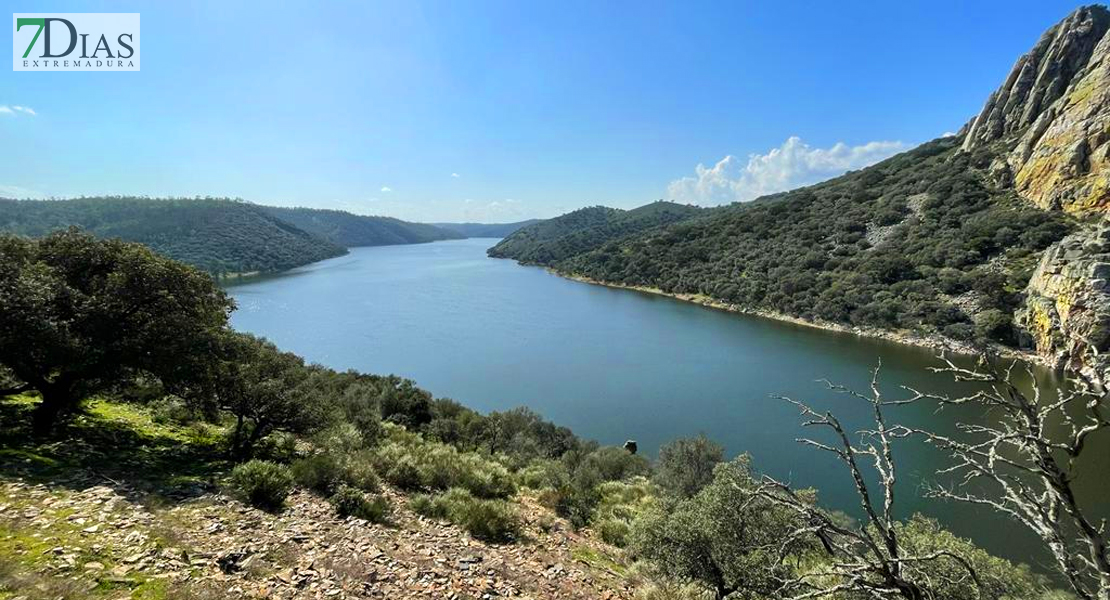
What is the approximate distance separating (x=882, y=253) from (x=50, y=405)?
76.9 metres

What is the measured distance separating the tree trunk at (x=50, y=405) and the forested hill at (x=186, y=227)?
110961mm

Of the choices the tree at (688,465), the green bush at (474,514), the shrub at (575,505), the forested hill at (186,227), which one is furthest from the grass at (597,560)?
the forested hill at (186,227)

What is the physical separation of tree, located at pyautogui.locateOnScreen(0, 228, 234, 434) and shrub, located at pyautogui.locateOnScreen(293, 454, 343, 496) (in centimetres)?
355

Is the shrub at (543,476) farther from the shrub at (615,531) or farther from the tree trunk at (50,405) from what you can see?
the tree trunk at (50,405)

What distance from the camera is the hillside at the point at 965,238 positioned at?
140ft

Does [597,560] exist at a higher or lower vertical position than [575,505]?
higher

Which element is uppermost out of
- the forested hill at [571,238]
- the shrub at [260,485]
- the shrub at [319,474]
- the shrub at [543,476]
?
the forested hill at [571,238]

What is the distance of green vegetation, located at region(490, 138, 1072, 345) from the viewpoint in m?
49.1

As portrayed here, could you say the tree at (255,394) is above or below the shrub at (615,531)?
above

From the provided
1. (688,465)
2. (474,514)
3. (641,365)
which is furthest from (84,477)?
(641,365)

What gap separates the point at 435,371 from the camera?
4175 centimetres

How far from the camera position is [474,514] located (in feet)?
33.7

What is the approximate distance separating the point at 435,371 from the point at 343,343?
49.7ft

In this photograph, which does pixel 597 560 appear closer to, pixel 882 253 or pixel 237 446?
pixel 237 446
